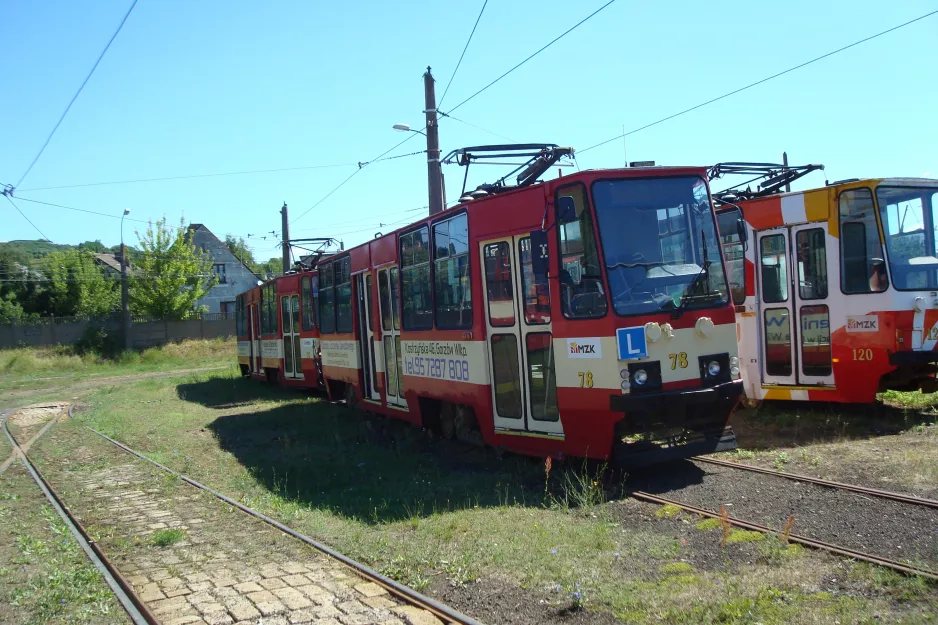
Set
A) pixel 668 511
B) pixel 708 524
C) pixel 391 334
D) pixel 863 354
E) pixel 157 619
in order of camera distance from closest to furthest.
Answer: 1. pixel 157 619
2. pixel 708 524
3. pixel 668 511
4. pixel 863 354
5. pixel 391 334

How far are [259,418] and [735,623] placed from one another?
42.3 ft

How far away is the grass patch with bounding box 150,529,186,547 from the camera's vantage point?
6.96 m

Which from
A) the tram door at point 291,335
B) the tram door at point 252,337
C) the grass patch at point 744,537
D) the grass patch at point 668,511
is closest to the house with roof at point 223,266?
the tram door at point 252,337

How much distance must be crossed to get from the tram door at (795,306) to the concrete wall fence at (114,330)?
135ft

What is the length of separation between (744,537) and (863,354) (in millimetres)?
5553

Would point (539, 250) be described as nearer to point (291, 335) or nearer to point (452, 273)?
point (452, 273)

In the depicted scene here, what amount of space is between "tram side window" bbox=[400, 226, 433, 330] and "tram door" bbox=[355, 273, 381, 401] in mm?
1665

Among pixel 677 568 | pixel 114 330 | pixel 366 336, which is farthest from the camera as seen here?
pixel 114 330

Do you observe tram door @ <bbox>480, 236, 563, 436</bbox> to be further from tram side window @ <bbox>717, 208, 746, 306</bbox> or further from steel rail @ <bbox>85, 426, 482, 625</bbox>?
tram side window @ <bbox>717, 208, 746, 306</bbox>

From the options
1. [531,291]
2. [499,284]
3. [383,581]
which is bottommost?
[383,581]

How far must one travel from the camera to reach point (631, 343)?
7.37 m

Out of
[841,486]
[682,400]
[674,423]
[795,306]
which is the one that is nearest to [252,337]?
[795,306]

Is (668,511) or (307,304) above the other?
(307,304)

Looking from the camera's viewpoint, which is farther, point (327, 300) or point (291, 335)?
point (291, 335)
